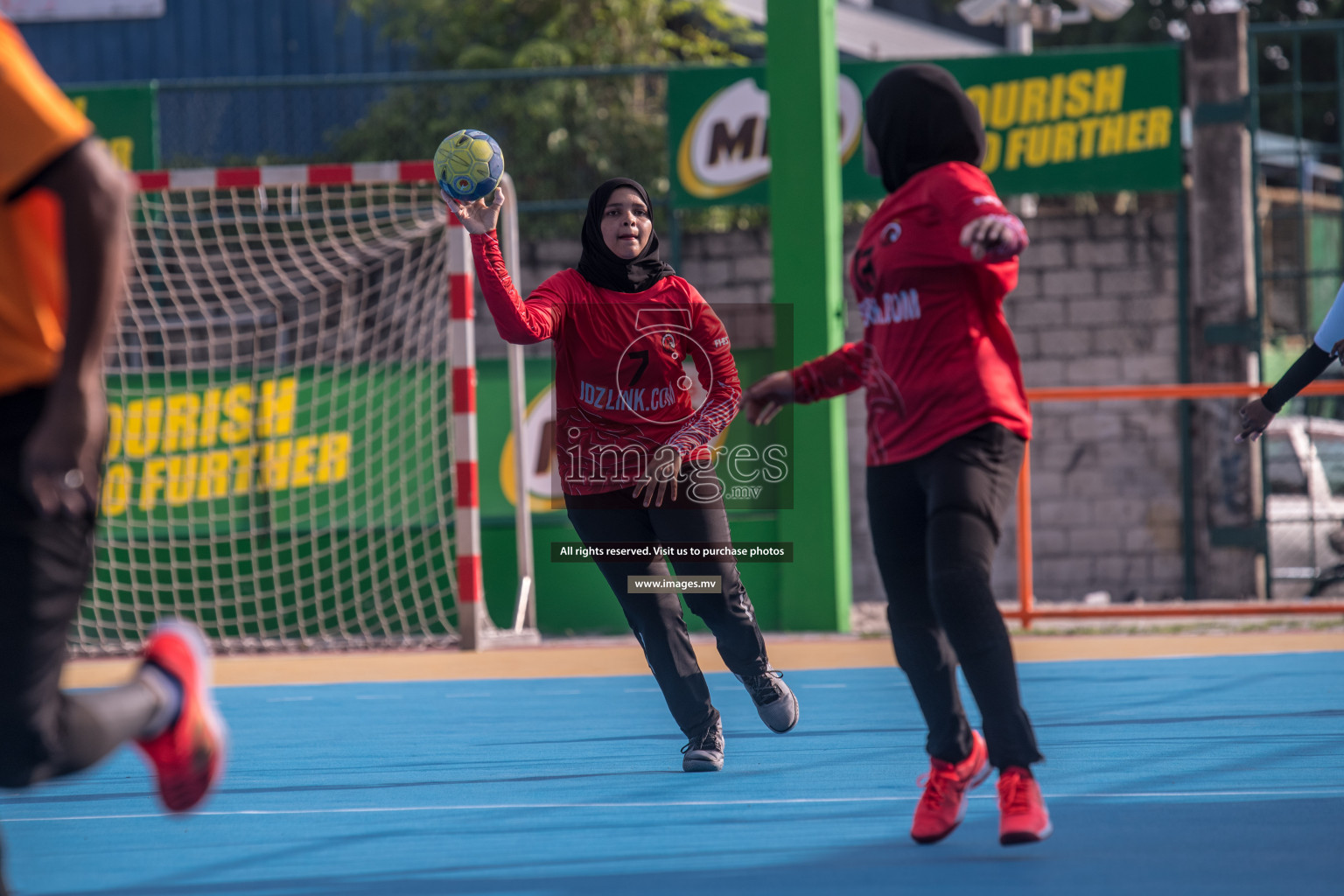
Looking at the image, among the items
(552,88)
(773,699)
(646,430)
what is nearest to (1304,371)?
(773,699)

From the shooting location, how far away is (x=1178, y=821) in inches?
158

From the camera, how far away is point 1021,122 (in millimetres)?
11414

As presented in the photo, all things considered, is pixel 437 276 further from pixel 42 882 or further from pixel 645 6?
pixel 645 6

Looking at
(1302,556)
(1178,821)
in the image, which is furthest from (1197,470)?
(1178,821)

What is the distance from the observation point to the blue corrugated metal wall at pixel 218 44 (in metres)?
21.9

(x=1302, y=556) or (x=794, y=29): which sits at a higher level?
(x=794, y=29)

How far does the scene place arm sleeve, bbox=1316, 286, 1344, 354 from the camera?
4953 mm

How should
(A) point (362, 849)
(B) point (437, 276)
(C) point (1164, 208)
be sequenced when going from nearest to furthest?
1. (A) point (362, 849)
2. (B) point (437, 276)
3. (C) point (1164, 208)

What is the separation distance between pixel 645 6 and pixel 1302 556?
10572 millimetres

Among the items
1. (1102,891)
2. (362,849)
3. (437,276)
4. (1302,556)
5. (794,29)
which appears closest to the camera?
(1102,891)

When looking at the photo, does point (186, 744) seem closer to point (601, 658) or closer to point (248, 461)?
point (601, 658)

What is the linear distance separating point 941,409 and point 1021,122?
8.36m

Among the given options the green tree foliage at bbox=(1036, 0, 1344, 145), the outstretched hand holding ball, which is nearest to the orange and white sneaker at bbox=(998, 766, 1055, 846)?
the outstretched hand holding ball

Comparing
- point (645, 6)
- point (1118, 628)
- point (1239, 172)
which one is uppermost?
point (645, 6)
